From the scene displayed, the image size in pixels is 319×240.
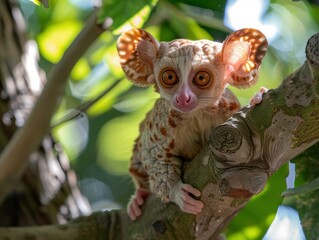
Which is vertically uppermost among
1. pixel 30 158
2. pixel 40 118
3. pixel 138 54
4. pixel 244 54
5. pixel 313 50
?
pixel 313 50

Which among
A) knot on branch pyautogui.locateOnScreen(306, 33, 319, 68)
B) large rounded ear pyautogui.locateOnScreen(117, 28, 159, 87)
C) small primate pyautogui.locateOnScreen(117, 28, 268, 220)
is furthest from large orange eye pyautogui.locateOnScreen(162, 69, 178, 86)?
knot on branch pyautogui.locateOnScreen(306, 33, 319, 68)

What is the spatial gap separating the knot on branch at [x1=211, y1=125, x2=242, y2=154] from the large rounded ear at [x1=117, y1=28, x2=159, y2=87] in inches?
17.7

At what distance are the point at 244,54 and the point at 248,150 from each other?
363 millimetres

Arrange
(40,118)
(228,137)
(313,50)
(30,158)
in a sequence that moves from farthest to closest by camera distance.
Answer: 1. (30,158)
2. (40,118)
3. (228,137)
4. (313,50)

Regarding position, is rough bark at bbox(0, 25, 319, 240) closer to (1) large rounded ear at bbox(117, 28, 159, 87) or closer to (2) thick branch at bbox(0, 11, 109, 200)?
(1) large rounded ear at bbox(117, 28, 159, 87)

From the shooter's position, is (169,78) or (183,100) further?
(169,78)

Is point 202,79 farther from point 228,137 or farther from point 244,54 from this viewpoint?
point 228,137

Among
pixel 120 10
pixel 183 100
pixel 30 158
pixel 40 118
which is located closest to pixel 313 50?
pixel 183 100

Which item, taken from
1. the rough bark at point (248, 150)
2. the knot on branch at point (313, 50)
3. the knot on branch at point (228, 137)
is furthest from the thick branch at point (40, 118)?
the knot on branch at point (313, 50)

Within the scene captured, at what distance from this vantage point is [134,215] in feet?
7.30

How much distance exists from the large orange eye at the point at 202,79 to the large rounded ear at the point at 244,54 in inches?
2.9

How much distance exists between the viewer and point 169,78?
6.56ft

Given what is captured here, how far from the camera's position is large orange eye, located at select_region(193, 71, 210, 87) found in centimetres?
198

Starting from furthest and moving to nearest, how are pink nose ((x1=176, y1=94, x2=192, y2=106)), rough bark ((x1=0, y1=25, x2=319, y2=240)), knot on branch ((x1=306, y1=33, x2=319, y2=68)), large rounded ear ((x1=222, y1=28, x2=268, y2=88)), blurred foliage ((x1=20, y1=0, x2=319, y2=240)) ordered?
blurred foliage ((x1=20, y1=0, x2=319, y2=240)) → large rounded ear ((x1=222, y1=28, x2=268, y2=88)) → pink nose ((x1=176, y1=94, x2=192, y2=106)) → rough bark ((x1=0, y1=25, x2=319, y2=240)) → knot on branch ((x1=306, y1=33, x2=319, y2=68))
